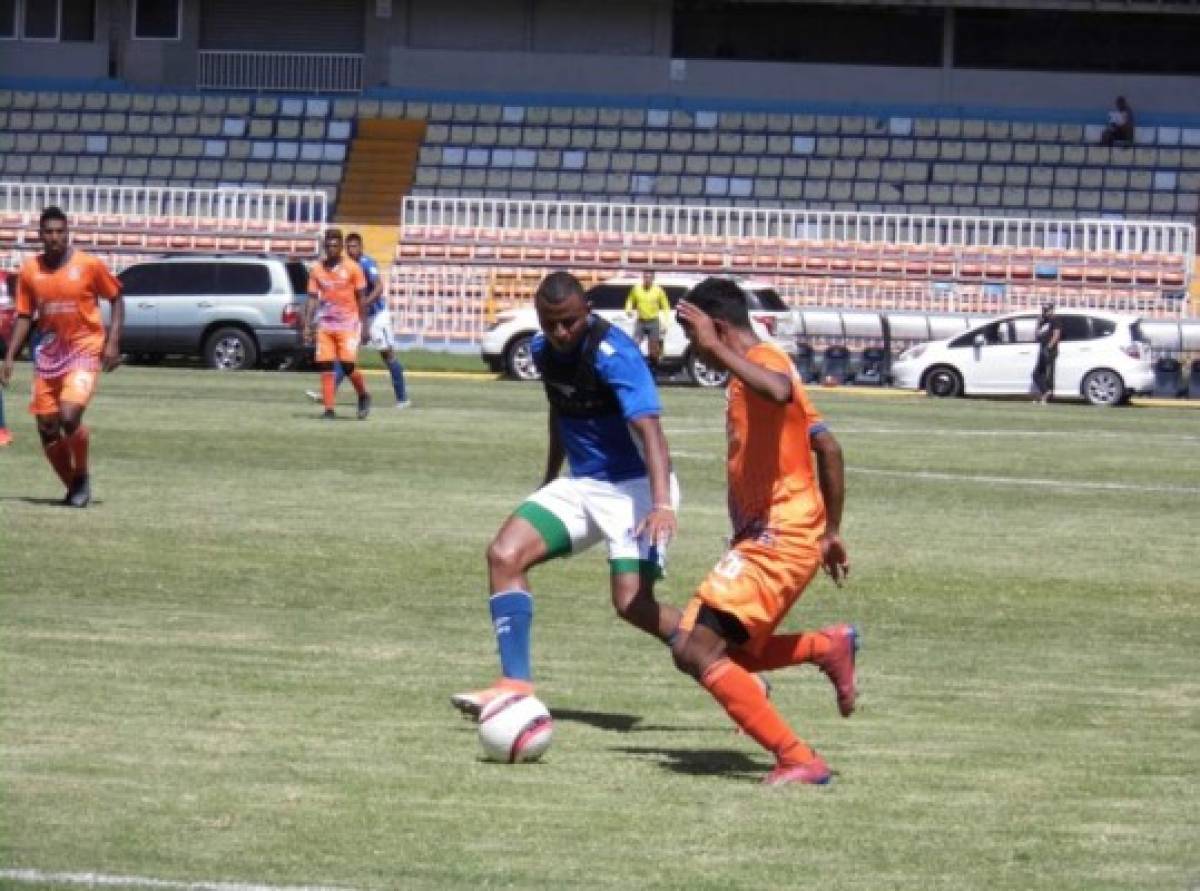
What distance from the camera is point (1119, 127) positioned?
55.9 meters

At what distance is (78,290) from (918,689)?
8.29 metres

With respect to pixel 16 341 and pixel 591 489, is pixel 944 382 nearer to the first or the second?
pixel 16 341

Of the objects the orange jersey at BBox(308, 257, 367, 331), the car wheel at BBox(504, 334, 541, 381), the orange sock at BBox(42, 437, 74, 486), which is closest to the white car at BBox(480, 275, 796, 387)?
the car wheel at BBox(504, 334, 541, 381)

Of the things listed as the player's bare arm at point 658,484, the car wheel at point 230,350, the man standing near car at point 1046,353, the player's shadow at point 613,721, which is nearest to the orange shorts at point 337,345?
the car wheel at point 230,350

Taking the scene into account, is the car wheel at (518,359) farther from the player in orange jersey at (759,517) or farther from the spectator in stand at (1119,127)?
the player in orange jersey at (759,517)

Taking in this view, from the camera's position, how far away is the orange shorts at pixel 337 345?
1169 inches

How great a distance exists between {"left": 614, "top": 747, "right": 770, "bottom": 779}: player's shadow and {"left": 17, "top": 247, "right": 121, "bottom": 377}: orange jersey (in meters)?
9.18

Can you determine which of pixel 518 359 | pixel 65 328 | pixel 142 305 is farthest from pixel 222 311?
pixel 65 328

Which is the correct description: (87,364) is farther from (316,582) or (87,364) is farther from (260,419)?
(260,419)

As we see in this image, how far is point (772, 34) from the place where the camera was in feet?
197

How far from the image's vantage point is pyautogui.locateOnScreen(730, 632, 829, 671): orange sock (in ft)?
33.3

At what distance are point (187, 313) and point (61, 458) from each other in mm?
24987

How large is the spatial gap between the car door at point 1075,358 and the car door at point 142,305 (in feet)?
46.1

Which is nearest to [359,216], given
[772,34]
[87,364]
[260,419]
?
[772,34]
